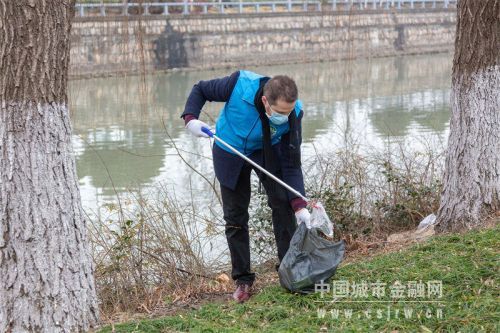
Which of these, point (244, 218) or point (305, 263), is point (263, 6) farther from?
point (305, 263)

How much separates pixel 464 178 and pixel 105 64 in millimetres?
22121

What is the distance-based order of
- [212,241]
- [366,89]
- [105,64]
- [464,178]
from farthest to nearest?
1. [105,64]
2. [366,89]
3. [212,241]
4. [464,178]

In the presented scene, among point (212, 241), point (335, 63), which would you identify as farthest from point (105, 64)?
point (212, 241)

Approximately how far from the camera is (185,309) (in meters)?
4.19

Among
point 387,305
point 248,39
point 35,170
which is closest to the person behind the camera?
point 35,170

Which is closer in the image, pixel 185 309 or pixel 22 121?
pixel 22 121

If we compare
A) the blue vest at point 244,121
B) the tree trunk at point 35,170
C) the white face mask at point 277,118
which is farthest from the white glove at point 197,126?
the tree trunk at point 35,170

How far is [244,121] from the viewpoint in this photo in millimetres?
4078

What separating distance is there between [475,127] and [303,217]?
1.64 m

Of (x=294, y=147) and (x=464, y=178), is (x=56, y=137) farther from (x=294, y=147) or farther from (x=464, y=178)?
(x=464, y=178)

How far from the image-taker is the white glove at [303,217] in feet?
13.3

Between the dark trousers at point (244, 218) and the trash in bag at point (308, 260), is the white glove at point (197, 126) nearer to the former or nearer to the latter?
the dark trousers at point (244, 218)

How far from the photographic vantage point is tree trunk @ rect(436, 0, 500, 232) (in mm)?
4977

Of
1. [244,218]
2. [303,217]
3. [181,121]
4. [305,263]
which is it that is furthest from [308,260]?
[181,121]
